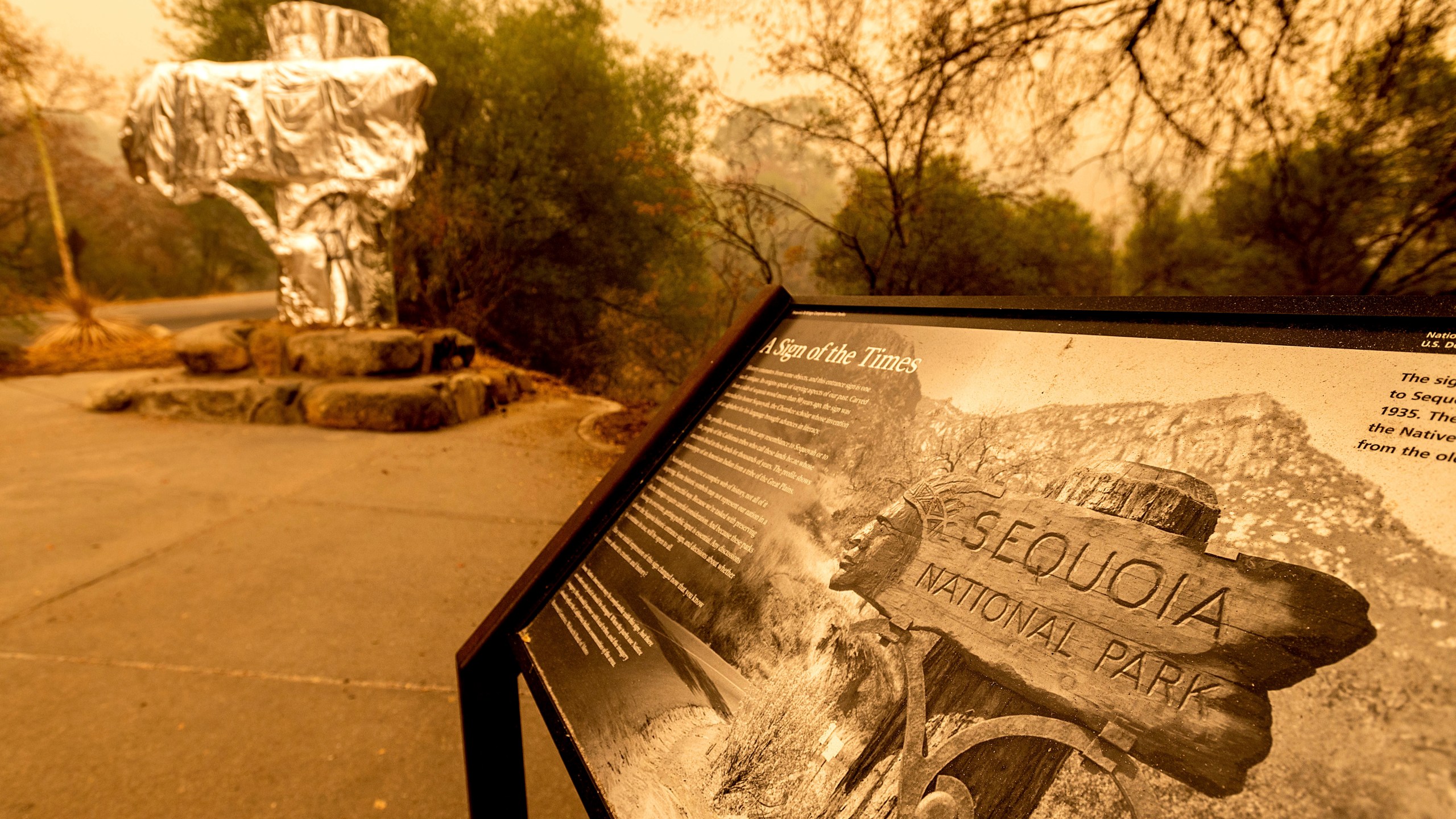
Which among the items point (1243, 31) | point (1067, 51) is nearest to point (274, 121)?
point (1067, 51)

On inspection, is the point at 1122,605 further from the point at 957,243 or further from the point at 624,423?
the point at 957,243

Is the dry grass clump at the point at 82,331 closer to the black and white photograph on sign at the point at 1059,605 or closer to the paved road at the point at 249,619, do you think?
the paved road at the point at 249,619

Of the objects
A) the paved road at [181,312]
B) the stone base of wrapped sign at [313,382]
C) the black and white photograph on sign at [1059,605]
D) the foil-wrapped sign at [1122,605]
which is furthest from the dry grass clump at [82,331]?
the foil-wrapped sign at [1122,605]

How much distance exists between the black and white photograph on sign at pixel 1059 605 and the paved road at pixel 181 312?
12561mm

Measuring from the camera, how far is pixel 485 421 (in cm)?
620

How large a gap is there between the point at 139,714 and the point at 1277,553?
2.89 metres

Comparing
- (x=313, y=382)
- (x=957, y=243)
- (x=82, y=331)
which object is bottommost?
(x=82, y=331)

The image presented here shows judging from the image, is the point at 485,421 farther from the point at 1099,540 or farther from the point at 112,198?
the point at 112,198

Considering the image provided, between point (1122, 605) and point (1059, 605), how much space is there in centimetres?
6

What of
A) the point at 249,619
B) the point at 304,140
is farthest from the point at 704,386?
the point at 304,140

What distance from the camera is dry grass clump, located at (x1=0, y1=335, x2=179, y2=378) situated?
745 centimetres

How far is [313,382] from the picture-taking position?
19.6 ft

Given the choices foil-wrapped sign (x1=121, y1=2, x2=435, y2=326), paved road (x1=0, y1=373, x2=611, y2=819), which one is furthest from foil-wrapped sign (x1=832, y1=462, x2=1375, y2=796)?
foil-wrapped sign (x1=121, y1=2, x2=435, y2=326)

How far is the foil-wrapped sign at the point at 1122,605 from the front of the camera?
565 mm
